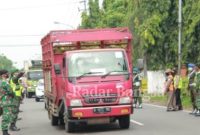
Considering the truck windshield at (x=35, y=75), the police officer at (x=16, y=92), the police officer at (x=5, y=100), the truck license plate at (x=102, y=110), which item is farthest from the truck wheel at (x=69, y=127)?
the truck windshield at (x=35, y=75)

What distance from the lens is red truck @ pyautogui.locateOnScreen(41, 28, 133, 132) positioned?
15375 millimetres

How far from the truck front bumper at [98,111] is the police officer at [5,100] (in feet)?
5.53

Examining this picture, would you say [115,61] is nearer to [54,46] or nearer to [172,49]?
[54,46]

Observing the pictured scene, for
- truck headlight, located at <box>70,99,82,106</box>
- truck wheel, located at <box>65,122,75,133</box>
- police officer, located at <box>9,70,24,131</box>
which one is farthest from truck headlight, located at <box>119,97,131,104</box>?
police officer, located at <box>9,70,24,131</box>

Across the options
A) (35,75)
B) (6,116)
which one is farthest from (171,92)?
(35,75)

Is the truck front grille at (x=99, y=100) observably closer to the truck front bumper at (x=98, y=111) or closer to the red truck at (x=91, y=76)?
the red truck at (x=91, y=76)

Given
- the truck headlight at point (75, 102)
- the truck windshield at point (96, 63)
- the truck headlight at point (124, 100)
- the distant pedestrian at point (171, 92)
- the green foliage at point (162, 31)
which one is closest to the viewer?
the truck headlight at point (75, 102)

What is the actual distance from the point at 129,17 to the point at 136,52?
283cm

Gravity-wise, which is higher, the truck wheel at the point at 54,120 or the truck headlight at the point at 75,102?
the truck headlight at the point at 75,102

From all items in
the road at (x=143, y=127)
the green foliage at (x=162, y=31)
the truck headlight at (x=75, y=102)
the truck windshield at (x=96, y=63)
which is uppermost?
the green foliage at (x=162, y=31)

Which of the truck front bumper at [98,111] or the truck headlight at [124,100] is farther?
the truck headlight at [124,100]

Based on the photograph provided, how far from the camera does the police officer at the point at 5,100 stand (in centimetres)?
1555

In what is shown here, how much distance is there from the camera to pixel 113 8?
66.2 m

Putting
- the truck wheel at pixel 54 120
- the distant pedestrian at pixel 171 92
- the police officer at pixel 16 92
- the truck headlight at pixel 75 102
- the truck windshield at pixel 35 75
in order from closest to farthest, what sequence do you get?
the truck headlight at pixel 75 102
the police officer at pixel 16 92
the truck wheel at pixel 54 120
the distant pedestrian at pixel 171 92
the truck windshield at pixel 35 75
